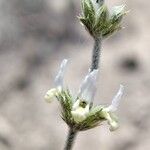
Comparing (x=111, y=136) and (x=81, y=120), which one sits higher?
(x=111, y=136)

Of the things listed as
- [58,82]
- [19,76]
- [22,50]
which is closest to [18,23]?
[22,50]

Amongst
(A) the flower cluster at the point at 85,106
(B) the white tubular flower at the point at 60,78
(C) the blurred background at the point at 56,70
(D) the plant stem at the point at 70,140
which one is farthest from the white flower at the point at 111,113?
(C) the blurred background at the point at 56,70

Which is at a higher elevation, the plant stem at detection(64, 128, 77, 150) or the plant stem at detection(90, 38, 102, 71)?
the plant stem at detection(90, 38, 102, 71)

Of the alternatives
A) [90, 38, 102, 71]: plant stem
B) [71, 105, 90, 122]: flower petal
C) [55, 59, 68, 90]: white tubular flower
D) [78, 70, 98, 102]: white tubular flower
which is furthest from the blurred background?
[90, 38, 102, 71]: plant stem

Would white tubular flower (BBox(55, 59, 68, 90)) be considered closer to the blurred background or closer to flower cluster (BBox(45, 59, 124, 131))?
flower cluster (BBox(45, 59, 124, 131))

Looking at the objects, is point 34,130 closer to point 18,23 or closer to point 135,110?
point 135,110

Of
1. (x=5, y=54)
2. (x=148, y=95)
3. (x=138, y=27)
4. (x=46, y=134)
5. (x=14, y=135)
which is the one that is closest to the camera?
(x=14, y=135)
